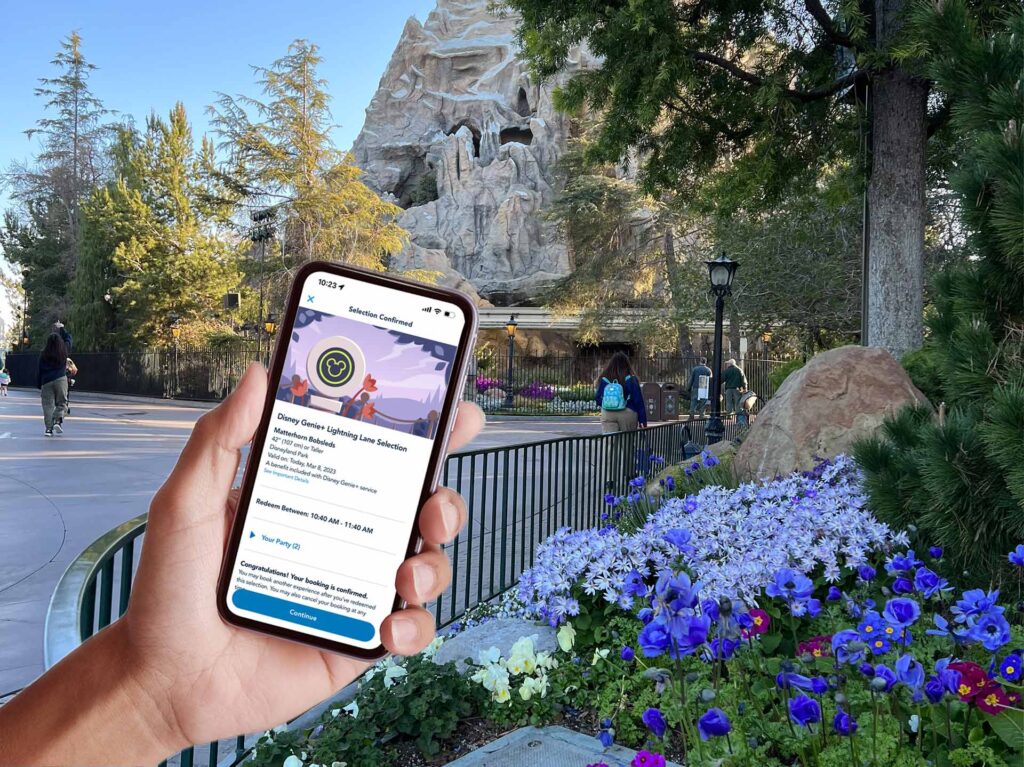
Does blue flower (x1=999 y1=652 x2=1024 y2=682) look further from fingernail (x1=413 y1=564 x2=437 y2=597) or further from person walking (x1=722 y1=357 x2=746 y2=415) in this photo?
person walking (x1=722 y1=357 x2=746 y2=415)

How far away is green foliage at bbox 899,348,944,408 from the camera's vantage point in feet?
23.8

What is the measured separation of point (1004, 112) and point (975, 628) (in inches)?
103

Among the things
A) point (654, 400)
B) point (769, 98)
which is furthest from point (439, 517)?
point (654, 400)

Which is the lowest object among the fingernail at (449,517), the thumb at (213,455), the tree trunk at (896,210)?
the fingernail at (449,517)

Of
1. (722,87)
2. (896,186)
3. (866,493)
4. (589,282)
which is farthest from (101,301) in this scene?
(866,493)

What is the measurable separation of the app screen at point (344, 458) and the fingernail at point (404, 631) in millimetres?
52

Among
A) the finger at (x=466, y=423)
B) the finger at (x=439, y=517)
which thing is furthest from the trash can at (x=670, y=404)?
the finger at (x=439, y=517)

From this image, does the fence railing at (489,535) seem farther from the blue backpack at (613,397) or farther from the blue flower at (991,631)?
the blue flower at (991,631)

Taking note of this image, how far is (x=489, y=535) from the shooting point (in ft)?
25.8

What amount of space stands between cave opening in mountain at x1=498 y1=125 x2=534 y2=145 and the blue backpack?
181ft

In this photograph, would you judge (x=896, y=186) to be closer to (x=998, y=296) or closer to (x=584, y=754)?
(x=998, y=296)

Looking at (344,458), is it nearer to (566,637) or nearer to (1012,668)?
(1012,668)

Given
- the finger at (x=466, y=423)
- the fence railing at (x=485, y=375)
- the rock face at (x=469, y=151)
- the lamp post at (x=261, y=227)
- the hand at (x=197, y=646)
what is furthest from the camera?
the rock face at (x=469, y=151)

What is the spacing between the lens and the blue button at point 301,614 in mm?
1423
